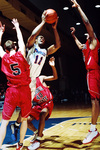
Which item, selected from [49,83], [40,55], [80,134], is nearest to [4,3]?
[40,55]

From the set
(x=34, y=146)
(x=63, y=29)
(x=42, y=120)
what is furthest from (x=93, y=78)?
(x=63, y=29)

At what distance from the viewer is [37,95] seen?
148 inches

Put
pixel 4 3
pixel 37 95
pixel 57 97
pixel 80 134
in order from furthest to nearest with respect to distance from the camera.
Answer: pixel 57 97
pixel 4 3
pixel 80 134
pixel 37 95

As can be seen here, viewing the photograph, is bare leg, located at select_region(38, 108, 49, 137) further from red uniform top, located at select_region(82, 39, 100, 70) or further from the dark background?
the dark background

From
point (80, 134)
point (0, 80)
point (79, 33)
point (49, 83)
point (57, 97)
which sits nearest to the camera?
point (80, 134)

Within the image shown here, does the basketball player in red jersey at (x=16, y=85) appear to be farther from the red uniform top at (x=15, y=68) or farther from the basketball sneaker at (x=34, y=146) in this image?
the basketball sneaker at (x=34, y=146)

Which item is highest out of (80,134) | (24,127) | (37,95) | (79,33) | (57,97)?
(79,33)

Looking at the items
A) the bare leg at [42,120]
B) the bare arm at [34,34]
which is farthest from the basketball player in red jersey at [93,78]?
the bare leg at [42,120]

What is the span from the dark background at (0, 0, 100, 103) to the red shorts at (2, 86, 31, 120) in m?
5.46

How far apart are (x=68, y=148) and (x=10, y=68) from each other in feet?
5.06

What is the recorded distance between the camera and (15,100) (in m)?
2.99

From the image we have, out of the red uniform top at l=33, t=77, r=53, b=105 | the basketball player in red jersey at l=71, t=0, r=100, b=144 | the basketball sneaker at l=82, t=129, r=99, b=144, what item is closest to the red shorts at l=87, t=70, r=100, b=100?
the basketball player in red jersey at l=71, t=0, r=100, b=144

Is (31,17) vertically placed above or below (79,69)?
above

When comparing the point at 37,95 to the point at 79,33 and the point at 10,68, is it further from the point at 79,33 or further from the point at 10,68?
the point at 79,33
